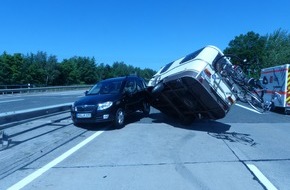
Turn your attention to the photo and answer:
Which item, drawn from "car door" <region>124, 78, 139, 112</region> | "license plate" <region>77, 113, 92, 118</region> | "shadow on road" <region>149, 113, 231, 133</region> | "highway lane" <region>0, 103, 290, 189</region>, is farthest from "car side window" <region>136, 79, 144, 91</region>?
"license plate" <region>77, 113, 92, 118</region>

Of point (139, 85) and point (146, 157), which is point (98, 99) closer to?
point (139, 85)

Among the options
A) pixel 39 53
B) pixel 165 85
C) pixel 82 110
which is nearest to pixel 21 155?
pixel 82 110

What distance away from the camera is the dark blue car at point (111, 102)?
10.7m

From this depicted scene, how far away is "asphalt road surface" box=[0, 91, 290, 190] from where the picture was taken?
18.3 feet

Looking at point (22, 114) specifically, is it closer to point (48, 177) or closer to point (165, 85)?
point (48, 177)

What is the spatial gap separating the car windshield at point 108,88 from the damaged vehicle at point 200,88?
1.54m

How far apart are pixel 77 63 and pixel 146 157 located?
332 ft

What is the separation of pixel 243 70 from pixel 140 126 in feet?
13.0

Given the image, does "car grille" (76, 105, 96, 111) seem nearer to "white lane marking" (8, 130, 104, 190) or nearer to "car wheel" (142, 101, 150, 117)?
"white lane marking" (8, 130, 104, 190)

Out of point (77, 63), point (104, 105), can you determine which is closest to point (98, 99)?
point (104, 105)

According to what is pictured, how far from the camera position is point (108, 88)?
1236 centimetres

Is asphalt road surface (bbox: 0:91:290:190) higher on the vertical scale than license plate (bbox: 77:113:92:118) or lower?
lower

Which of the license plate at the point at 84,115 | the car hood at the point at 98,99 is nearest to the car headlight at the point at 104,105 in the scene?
the car hood at the point at 98,99

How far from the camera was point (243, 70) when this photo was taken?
10062mm
